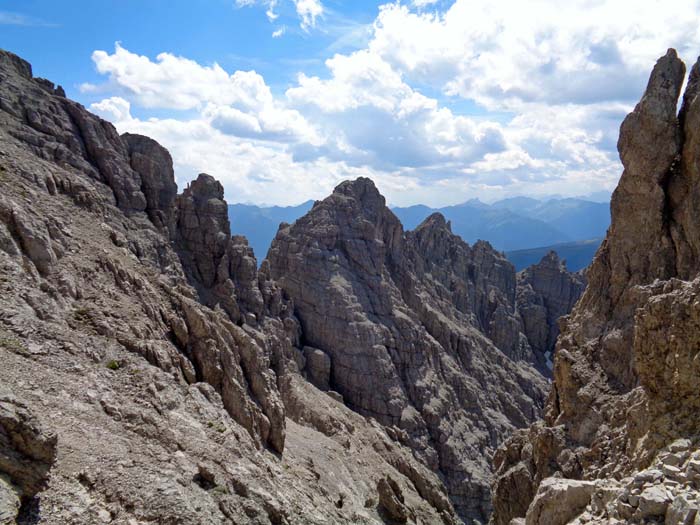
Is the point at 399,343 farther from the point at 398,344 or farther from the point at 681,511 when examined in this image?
the point at 681,511

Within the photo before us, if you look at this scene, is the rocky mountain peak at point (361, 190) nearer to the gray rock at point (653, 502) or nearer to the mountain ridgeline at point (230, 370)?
the mountain ridgeline at point (230, 370)

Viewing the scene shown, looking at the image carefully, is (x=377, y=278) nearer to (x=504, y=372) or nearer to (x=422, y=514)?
(x=504, y=372)

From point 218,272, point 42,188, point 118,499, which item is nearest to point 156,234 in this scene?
point 218,272

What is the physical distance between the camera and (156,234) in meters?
56.8

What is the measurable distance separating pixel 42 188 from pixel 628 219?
38.3 metres

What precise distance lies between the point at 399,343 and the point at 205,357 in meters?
60.0

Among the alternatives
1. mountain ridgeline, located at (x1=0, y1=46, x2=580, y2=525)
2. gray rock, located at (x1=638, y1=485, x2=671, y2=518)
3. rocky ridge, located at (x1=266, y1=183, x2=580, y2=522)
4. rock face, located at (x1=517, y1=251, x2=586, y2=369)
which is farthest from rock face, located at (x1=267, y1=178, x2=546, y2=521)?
gray rock, located at (x1=638, y1=485, x2=671, y2=518)

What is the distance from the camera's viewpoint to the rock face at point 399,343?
8538 centimetres

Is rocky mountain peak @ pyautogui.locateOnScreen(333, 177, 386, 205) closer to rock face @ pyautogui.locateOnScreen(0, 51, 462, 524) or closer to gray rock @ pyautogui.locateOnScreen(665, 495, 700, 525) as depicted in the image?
rock face @ pyautogui.locateOnScreen(0, 51, 462, 524)

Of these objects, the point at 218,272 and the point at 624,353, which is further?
the point at 218,272

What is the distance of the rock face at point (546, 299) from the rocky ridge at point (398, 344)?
18.5m

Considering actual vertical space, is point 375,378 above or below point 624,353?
below

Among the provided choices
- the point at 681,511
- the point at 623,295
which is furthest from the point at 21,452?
the point at 623,295

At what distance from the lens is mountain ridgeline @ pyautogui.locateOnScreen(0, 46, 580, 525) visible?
22359mm
